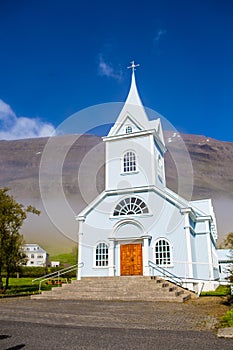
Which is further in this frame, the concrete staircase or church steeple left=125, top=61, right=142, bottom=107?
church steeple left=125, top=61, right=142, bottom=107

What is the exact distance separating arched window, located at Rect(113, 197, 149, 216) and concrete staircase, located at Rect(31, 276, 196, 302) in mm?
4710

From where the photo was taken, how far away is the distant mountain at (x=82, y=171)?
2219 cm

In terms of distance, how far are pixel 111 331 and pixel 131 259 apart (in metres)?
12.4

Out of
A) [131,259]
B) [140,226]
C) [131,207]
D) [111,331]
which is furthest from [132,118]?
[111,331]

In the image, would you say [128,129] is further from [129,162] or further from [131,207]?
[131,207]

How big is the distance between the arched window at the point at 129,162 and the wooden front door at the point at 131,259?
18.0 feet

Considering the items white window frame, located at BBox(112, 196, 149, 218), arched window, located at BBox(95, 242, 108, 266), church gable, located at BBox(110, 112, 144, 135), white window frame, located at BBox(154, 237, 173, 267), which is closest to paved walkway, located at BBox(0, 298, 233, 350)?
white window frame, located at BBox(154, 237, 173, 267)

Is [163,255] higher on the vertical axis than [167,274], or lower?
higher

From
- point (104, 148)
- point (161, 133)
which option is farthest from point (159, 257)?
point (161, 133)

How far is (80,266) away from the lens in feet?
64.8

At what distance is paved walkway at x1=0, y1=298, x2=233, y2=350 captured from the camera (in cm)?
543

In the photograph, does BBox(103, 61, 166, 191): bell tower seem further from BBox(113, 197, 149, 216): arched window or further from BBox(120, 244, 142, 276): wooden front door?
BBox(120, 244, 142, 276): wooden front door

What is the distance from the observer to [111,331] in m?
6.67

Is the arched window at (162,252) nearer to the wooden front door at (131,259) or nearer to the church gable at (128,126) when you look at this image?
the wooden front door at (131,259)
